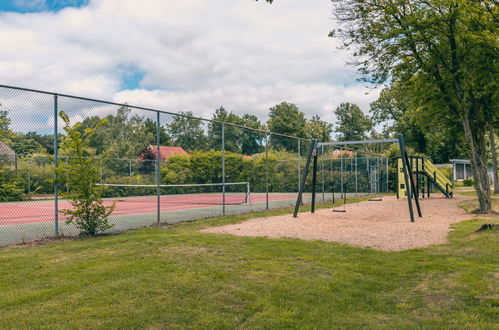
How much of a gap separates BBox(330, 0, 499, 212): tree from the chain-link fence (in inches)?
174

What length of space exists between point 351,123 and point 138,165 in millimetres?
58014

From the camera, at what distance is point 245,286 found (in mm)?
4934

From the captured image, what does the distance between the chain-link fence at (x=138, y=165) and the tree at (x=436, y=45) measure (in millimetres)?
4409

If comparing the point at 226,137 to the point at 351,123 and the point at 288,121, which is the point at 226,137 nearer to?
the point at 288,121

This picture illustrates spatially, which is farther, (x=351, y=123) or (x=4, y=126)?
(x=351, y=123)

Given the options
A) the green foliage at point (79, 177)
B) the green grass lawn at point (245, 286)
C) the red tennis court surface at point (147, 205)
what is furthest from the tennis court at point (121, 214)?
the green grass lawn at point (245, 286)

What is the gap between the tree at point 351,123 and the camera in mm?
70713

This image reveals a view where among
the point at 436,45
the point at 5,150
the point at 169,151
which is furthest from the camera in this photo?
the point at 169,151

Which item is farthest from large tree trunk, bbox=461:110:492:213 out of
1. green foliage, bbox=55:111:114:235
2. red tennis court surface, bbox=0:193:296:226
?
green foliage, bbox=55:111:114:235

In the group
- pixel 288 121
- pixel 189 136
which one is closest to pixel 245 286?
pixel 189 136

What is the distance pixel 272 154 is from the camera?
1780 cm

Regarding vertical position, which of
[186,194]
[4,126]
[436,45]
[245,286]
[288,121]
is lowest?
[245,286]

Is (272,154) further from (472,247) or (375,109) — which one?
(375,109)

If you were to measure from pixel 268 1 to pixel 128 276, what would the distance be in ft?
13.3
